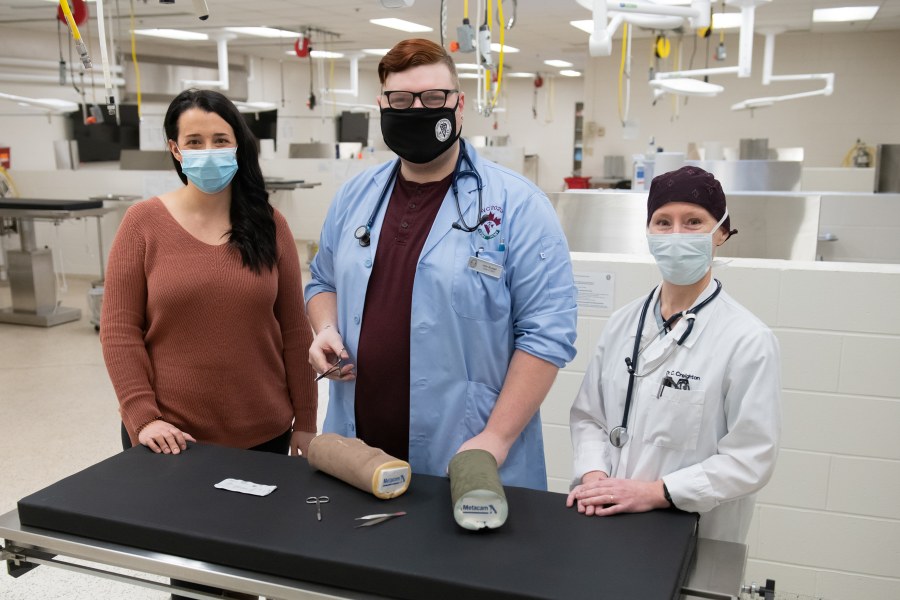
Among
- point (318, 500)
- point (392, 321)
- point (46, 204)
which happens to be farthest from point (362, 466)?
point (46, 204)

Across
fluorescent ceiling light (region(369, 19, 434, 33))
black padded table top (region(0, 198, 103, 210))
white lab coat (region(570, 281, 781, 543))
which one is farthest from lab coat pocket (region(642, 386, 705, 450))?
Answer: fluorescent ceiling light (region(369, 19, 434, 33))

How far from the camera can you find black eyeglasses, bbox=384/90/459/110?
142 centimetres

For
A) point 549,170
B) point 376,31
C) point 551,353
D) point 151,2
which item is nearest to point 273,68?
point 376,31

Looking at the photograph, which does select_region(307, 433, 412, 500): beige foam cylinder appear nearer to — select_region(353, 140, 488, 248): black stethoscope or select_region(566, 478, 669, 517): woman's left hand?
select_region(566, 478, 669, 517): woman's left hand

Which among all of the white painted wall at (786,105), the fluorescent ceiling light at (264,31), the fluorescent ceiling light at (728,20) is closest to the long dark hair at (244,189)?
the fluorescent ceiling light at (728,20)

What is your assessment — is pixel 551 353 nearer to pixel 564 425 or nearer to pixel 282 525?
pixel 282 525

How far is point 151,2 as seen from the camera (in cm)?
763

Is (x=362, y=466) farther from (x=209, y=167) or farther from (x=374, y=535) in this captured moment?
(x=209, y=167)

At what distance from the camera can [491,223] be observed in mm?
1437

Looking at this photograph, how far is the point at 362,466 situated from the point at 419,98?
0.68 metres

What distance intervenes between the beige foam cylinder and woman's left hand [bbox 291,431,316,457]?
1.71 feet

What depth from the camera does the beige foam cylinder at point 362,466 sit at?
1212 millimetres

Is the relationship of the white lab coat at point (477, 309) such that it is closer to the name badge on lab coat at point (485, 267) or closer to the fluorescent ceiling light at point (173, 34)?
the name badge on lab coat at point (485, 267)

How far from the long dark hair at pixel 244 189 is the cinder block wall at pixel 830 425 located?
103 centimetres
